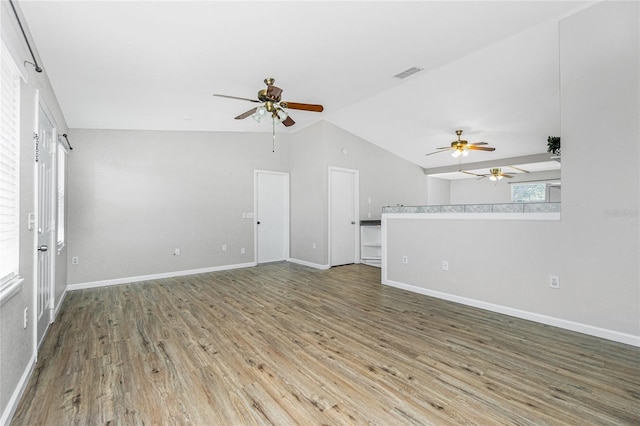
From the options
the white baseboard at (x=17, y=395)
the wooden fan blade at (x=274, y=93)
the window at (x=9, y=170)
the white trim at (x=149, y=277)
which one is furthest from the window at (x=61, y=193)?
the wooden fan blade at (x=274, y=93)

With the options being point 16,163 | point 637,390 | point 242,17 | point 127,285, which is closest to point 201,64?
point 242,17

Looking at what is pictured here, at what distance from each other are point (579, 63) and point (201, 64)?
3.69m

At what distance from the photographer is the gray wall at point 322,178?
602cm

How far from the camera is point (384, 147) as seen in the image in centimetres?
728

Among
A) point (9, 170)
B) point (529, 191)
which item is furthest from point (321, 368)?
point (529, 191)

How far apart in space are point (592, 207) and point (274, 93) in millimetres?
3263

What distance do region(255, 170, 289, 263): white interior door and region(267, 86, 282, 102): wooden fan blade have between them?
3.13 m

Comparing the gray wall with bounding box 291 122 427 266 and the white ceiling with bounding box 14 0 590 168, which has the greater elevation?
the white ceiling with bounding box 14 0 590 168

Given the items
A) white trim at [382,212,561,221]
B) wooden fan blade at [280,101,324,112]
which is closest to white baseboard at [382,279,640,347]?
white trim at [382,212,561,221]

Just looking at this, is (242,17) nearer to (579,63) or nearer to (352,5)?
(352,5)

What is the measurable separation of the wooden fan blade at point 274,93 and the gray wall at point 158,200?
293 centimetres

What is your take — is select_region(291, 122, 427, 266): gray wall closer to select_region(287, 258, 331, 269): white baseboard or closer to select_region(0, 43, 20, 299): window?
select_region(287, 258, 331, 269): white baseboard

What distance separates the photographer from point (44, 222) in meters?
2.81

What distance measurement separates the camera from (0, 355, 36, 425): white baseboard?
1.64m
